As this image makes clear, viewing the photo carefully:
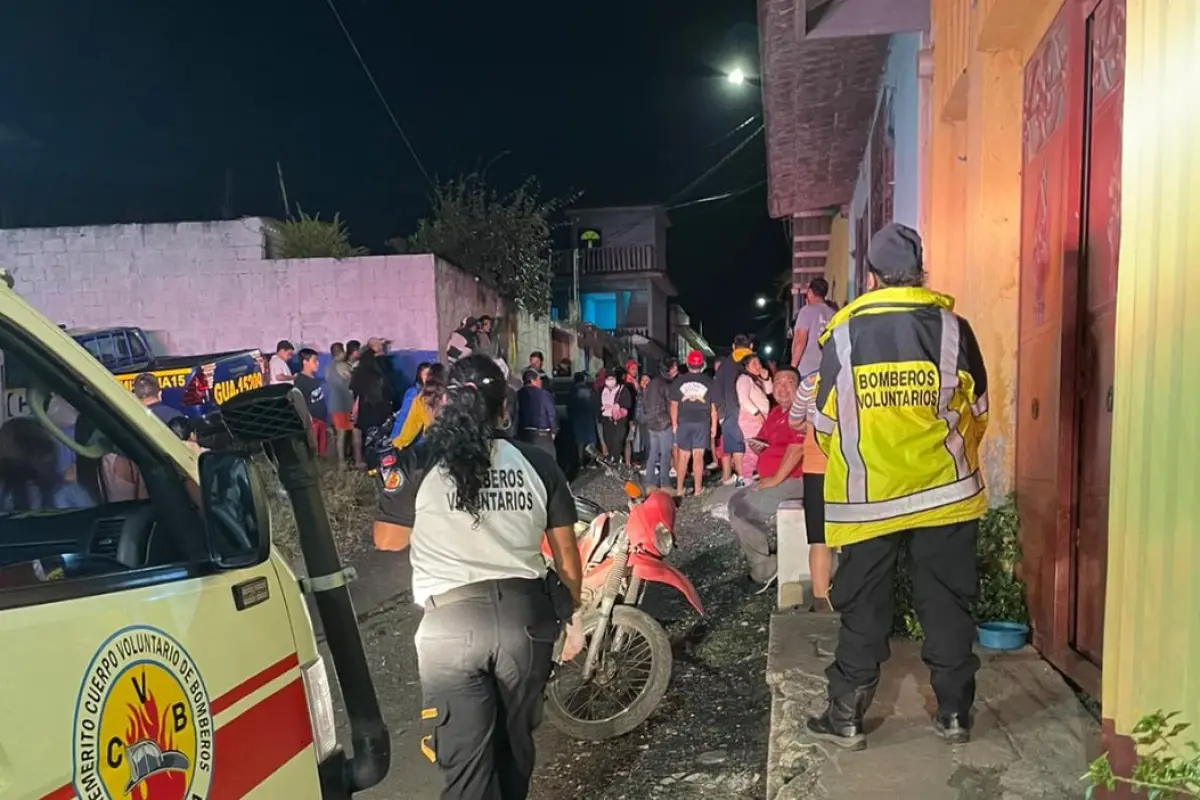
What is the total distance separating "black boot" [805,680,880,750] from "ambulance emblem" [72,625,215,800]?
7.30 ft

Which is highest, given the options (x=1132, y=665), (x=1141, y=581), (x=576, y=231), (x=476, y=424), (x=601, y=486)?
(x=576, y=231)

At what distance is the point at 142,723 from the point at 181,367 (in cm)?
1077

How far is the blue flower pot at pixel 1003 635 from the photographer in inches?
160

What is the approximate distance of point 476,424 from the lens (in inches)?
117

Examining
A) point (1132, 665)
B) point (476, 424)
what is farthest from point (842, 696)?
point (476, 424)

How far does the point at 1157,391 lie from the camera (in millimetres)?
2271

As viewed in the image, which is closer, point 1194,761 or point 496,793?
point 1194,761

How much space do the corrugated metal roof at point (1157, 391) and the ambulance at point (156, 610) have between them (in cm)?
199

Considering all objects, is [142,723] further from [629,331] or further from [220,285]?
[629,331]

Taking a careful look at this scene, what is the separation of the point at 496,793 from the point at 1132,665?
1874 mm

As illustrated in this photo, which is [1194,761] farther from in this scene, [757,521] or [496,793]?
[757,521]

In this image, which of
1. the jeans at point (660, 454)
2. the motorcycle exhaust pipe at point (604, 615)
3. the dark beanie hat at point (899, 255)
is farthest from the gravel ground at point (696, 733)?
the jeans at point (660, 454)

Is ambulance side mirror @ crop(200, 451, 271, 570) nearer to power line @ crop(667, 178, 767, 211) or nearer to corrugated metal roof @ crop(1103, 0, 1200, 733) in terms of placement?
corrugated metal roof @ crop(1103, 0, 1200, 733)

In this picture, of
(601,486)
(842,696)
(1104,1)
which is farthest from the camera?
(601,486)
